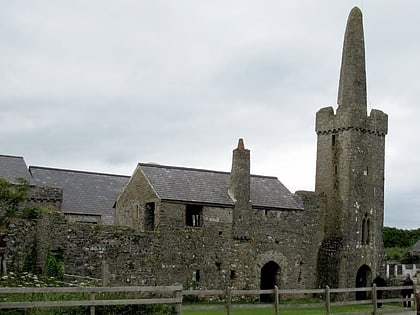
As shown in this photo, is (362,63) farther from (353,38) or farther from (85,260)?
(85,260)

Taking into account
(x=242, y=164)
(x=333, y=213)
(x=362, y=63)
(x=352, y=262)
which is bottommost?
(x=352, y=262)

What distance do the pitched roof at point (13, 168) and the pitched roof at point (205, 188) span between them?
848 cm

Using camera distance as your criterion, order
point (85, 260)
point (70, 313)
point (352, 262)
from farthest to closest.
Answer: point (352, 262), point (85, 260), point (70, 313)

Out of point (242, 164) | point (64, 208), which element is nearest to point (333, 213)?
point (242, 164)

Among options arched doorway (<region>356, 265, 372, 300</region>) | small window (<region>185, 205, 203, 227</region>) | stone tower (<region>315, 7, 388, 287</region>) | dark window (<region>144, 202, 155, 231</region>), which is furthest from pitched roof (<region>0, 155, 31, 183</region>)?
arched doorway (<region>356, 265, 372, 300</region>)

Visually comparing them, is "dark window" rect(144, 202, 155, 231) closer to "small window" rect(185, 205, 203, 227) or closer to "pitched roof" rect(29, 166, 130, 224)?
"small window" rect(185, 205, 203, 227)

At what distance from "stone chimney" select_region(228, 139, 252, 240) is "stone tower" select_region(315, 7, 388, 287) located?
6.42 metres

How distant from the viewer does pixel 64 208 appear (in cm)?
4472

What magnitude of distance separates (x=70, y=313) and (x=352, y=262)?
92.2 ft

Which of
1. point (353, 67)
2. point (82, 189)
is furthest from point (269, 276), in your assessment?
point (82, 189)

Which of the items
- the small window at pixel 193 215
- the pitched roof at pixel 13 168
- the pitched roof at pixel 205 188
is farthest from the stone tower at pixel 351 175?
the pitched roof at pixel 13 168

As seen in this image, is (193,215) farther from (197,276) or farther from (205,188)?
(197,276)

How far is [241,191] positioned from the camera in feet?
128

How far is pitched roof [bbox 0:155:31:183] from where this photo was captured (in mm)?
41531
